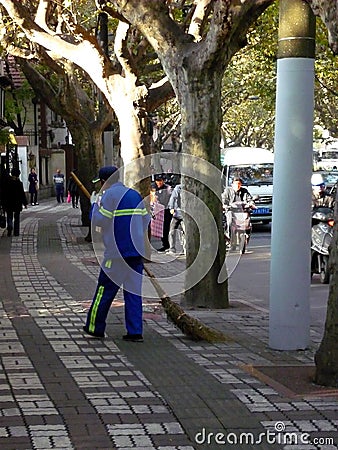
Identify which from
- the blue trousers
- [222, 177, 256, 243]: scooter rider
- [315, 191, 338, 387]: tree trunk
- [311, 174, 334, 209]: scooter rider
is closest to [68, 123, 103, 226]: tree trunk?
[222, 177, 256, 243]: scooter rider

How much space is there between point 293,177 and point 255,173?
2184cm

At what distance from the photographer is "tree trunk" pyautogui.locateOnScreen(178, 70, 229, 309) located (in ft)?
39.7

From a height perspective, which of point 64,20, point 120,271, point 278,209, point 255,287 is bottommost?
point 255,287

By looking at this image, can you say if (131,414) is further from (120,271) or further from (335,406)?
(120,271)

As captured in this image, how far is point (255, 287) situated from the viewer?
1572 cm

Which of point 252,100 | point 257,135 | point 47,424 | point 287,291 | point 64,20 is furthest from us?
point 257,135

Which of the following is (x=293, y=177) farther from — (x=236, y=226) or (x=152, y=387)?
(x=236, y=226)

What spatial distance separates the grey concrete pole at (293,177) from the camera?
909 centimetres

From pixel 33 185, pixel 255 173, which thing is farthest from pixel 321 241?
pixel 33 185

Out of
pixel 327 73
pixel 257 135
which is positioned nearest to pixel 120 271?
pixel 327 73

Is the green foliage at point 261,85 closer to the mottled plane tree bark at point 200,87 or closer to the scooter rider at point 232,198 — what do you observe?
the scooter rider at point 232,198

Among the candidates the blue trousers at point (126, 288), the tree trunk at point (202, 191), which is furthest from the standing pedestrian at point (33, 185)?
the blue trousers at point (126, 288)

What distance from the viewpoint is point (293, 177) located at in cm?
917

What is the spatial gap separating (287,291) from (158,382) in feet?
6.27
